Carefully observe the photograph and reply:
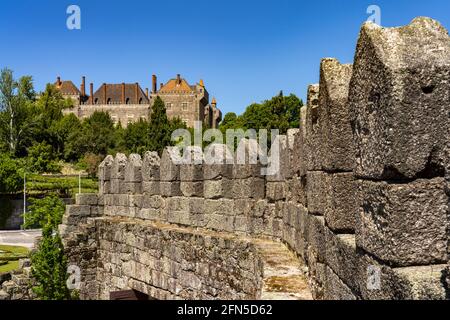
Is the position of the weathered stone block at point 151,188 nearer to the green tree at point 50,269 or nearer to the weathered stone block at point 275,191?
the green tree at point 50,269

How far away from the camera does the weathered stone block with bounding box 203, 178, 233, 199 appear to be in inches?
336

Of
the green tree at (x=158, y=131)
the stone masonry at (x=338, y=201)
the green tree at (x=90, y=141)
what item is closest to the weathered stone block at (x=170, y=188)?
the stone masonry at (x=338, y=201)

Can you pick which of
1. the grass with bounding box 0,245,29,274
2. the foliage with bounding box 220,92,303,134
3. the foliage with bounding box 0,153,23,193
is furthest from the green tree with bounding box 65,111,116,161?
the grass with bounding box 0,245,29,274

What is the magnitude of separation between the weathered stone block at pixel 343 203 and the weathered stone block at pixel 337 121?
10cm

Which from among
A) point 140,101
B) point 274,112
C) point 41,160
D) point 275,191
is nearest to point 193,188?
point 275,191

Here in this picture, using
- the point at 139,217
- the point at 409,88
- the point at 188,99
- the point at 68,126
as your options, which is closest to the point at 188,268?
the point at 139,217

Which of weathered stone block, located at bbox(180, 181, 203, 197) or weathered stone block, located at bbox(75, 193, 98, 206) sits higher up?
weathered stone block, located at bbox(180, 181, 203, 197)

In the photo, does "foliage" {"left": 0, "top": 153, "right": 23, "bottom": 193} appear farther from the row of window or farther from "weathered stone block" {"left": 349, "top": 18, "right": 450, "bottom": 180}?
the row of window

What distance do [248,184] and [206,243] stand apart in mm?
1069

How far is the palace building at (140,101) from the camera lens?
99.2 metres

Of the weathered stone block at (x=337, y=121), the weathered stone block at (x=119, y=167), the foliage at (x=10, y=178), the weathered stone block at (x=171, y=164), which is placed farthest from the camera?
the foliage at (x=10, y=178)

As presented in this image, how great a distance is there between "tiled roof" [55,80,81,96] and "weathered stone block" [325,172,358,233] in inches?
4257

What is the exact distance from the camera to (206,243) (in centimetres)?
806

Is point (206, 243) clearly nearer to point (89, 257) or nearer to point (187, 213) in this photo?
point (187, 213)
